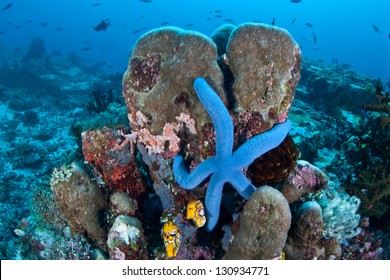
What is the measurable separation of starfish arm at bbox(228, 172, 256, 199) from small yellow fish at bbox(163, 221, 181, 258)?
3.41 feet

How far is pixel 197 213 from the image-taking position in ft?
12.9

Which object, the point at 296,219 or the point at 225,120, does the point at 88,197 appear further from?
the point at 296,219

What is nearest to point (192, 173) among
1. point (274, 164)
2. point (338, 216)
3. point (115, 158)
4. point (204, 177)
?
point (204, 177)

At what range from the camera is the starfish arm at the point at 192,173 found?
3.69 meters

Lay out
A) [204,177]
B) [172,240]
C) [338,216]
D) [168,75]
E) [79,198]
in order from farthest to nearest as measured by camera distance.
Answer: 1. [338,216]
2. [79,198]
3. [168,75]
4. [172,240]
5. [204,177]

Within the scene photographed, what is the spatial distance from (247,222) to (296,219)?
0.95 m

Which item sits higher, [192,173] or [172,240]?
[192,173]

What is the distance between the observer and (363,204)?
5434 millimetres

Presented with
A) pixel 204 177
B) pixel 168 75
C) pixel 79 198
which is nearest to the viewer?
pixel 204 177

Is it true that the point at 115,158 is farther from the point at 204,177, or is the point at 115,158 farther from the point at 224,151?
the point at 224,151

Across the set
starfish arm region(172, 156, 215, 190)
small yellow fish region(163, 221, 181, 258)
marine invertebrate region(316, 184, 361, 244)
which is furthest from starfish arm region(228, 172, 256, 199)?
marine invertebrate region(316, 184, 361, 244)

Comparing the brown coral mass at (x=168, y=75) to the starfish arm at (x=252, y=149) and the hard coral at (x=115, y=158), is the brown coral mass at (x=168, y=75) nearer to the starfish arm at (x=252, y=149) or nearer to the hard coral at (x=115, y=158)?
the hard coral at (x=115, y=158)

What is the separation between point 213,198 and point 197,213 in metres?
0.33
